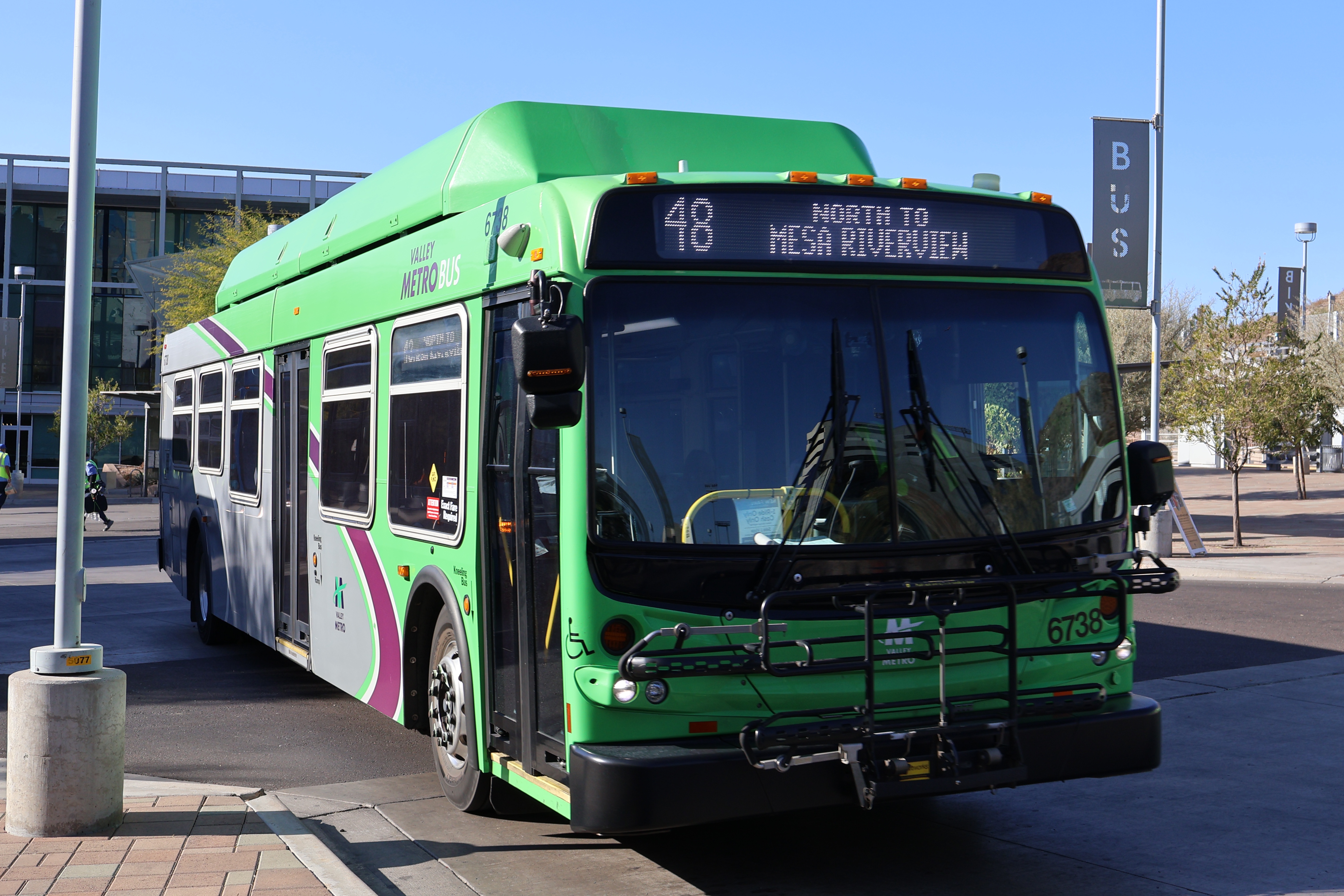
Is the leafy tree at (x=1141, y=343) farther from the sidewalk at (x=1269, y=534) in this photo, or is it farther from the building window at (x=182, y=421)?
the building window at (x=182, y=421)

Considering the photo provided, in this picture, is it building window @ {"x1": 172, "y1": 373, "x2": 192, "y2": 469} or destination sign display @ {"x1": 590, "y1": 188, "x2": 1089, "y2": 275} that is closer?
destination sign display @ {"x1": 590, "y1": 188, "x2": 1089, "y2": 275}

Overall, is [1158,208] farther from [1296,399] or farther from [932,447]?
[932,447]

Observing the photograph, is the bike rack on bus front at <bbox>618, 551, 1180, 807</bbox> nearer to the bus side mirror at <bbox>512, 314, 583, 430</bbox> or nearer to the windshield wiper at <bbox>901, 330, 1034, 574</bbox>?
the windshield wiper at <bbox>901, 330, 1034, 574</bbox>

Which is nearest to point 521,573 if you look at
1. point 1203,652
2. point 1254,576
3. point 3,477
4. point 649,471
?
point 649,471

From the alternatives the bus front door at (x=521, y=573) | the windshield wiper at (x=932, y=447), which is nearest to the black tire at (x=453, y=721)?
the bus front door at (x=521, y=573)

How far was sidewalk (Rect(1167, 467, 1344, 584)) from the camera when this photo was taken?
63.2ft

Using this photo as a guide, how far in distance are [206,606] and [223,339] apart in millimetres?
2639

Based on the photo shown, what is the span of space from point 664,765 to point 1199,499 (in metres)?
37.4

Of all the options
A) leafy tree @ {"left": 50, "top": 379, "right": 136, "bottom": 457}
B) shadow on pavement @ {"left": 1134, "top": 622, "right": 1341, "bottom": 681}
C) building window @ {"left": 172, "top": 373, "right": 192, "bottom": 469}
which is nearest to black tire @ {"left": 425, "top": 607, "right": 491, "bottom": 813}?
shadow on pavement @ {"left": 1134, "top": 622, "right": 1341, "bottom": 681}

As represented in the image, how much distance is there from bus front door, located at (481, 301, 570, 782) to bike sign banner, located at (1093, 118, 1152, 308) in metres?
17.2

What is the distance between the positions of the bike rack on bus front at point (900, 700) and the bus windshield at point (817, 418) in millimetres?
257

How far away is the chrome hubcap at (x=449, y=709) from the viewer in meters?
6.46

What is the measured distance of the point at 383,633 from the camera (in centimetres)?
749

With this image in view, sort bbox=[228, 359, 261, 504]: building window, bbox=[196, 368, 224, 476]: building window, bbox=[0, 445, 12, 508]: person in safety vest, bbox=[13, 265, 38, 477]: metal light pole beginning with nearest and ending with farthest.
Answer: bbox=[228, 359, 261, 504]: building window → bbox=[196, 368, 224, 476]: building window → bbox=[0, 445, 12, 508]: person in safety vest → bbox=[13, 265, 38, 477]: metal light pole
